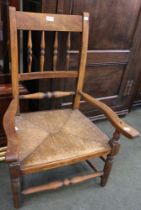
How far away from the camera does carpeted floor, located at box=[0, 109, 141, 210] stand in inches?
44.4

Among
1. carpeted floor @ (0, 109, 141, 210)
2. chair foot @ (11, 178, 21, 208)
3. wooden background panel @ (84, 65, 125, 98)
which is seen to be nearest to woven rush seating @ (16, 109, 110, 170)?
chair foot @ (11, 178, 21, 208)

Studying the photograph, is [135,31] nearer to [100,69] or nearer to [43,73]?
[100,69]

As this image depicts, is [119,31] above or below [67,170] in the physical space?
above

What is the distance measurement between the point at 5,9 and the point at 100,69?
808 mm

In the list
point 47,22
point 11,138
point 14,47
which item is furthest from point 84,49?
point 11,138

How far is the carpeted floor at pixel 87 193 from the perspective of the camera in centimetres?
113

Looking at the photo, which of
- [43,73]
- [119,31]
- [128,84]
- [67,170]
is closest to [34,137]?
[43,73]

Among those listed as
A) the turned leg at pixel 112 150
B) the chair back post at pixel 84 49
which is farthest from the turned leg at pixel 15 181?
the chair back post at pixel 84 49

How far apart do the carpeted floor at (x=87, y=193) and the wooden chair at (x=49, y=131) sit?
0.10 meters

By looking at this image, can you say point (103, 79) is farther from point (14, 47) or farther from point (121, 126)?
point (14, 47)

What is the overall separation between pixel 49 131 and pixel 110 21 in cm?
89

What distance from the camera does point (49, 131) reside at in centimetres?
107

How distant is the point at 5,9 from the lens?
106cm

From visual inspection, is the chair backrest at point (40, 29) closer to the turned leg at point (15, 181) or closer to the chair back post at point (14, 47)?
the chair back post at point (14, 47)
